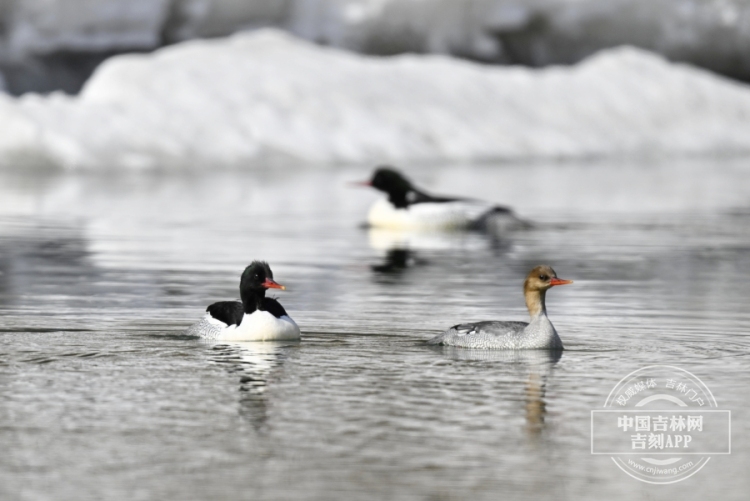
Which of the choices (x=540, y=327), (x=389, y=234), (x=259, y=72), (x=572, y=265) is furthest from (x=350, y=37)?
(x=540, y=327)

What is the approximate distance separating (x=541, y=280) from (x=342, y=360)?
5.02ft

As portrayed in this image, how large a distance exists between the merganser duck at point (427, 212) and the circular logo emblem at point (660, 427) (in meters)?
10.2

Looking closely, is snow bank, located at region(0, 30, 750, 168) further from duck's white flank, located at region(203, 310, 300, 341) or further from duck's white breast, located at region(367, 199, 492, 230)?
duck's white flank, located at region(203, 310, 300, 341)

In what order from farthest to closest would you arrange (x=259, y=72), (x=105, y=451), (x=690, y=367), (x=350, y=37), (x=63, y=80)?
(x=350, y=37)
(x=63, y=80)
(x=259, y=72)
(x=690, y=367)
(x=105, y=451)

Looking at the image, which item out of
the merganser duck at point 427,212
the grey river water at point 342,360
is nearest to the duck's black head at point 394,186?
the merganser duck at point 427,212

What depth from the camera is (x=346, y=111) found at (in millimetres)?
32094

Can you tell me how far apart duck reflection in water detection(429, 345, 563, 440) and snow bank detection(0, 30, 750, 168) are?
19525 mm

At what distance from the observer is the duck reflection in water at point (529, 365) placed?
22.7 feet

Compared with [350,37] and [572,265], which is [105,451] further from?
[350,37]

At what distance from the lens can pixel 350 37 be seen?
123 ft

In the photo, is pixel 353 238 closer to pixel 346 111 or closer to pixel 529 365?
pixel 529 365

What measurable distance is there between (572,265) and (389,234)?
4264mm

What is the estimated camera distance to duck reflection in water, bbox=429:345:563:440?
273 inches

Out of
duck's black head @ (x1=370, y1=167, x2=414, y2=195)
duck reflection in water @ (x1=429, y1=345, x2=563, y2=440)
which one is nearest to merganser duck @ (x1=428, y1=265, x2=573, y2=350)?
duck reflection in water @ (x1=429, y1=345, x2=563, y2=440)
